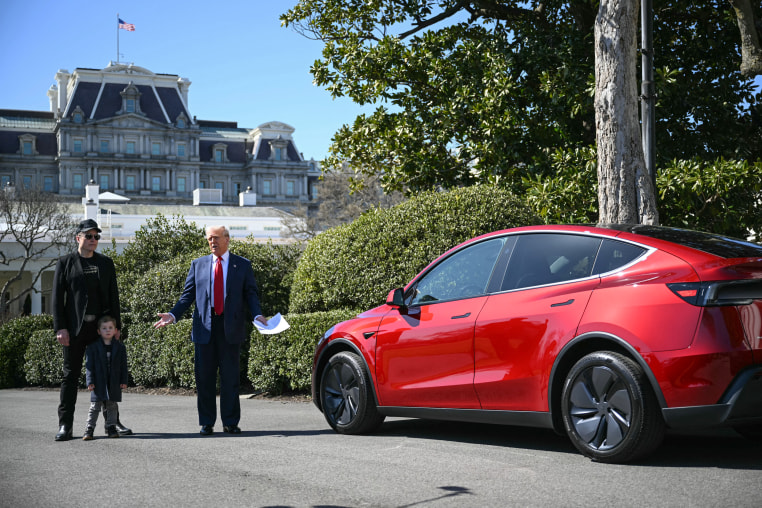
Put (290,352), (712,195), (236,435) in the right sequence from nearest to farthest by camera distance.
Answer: (236,435), (290,352), (712,195)

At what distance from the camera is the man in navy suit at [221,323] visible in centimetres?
758

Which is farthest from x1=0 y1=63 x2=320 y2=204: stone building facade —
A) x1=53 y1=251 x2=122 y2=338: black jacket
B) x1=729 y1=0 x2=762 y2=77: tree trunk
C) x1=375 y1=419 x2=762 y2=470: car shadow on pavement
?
x1=375 y1=419 x2=762 y2=470: car shadow on pavement

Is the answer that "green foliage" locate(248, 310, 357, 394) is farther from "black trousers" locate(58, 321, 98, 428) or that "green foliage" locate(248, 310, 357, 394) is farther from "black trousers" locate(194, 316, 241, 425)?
"black trousers" locate(58, 321, 98, 428)

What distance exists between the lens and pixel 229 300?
761cm

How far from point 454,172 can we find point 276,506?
460 inches

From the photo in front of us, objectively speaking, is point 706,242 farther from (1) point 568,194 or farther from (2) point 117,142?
(2) point 117,142

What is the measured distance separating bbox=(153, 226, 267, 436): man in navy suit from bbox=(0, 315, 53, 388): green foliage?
1126 centimetres

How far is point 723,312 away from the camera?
16.2 feet

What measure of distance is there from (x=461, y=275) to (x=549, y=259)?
0.77 metres

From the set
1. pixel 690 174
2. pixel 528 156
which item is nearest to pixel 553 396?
pixel 690 174

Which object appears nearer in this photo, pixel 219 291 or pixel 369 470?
pixel 369 470

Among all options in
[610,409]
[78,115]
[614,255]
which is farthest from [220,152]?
[610,409]

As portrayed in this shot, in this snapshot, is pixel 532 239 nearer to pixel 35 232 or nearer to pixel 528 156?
pixel 528 156

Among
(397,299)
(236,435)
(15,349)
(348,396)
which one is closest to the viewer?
(397,299)
